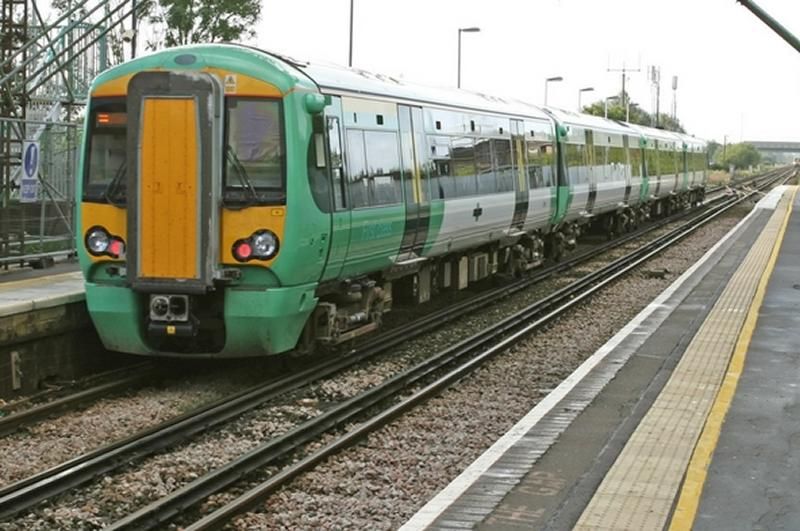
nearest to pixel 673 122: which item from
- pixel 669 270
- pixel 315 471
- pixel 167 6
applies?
pixel 167 6

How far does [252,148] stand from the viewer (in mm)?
9789

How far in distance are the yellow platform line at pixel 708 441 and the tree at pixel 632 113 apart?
3298 inches

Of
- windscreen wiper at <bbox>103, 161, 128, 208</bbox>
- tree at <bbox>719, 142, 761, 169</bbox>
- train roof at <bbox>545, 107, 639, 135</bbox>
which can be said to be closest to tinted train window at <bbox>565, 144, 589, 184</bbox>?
train roof at <bbox>545, 107, 639, 135</bbox>

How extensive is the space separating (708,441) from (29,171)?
10.4m

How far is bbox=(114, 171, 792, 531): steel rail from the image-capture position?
6703 mm

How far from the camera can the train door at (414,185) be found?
1271cm

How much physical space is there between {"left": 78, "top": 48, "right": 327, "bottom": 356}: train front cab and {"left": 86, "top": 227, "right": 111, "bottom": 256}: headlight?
0.30ft

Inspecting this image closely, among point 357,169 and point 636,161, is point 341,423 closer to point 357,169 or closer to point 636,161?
point 357,169

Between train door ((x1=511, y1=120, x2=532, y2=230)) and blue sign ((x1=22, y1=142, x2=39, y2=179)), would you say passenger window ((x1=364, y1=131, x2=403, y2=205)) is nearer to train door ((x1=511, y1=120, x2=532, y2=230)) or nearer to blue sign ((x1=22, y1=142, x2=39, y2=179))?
blue sign ((x1=22, y1=142, x2=39, y2=179))

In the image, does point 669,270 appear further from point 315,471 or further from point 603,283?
point 315,471

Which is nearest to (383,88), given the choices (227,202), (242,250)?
(227,202)

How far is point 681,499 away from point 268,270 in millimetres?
4453

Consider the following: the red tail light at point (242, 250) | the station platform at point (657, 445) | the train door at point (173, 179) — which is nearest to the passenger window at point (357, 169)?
the red tail light at point (242, 250)

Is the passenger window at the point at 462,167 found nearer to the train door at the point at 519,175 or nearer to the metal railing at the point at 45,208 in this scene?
the train door at the point at 519,175
